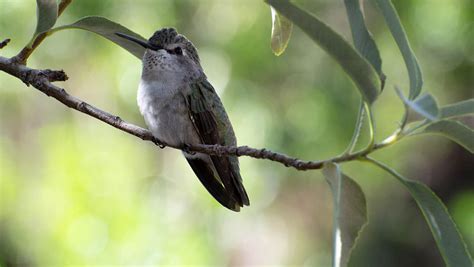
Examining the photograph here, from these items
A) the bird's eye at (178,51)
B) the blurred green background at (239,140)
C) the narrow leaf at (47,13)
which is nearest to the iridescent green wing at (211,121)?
the bird's eye at (178,51)

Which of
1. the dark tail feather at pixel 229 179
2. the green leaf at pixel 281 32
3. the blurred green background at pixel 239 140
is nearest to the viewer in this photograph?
the green leaf at pixel 281 32

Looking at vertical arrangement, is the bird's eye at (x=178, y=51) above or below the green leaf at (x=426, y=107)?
above

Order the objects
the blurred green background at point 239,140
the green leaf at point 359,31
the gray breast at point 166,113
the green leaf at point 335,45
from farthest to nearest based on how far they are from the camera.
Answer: the blurred green background at point 239,140, the gray breast at point 166,113, the green leaf at point 359,31, the green leaf at point 335,45

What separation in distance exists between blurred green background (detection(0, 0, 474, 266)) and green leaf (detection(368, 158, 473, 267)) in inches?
126

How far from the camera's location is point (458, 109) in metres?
1.58

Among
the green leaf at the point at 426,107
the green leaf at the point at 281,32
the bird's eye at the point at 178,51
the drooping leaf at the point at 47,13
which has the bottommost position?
the green leaf at the point at 426,107

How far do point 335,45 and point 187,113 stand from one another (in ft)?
4.82

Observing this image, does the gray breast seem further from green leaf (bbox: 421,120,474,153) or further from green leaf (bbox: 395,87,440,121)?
green leaf (bbox: 395,87,440,121)

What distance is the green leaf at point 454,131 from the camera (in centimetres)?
160

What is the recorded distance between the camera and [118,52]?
20.5ft

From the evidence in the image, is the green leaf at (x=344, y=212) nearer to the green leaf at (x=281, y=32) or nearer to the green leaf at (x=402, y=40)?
the green leaf at (x=402, y=40)

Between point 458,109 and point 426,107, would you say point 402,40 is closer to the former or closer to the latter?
point 458,109

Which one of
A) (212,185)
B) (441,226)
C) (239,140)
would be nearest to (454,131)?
(441,226)

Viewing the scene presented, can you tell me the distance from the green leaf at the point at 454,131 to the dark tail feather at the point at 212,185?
1.14 metres
